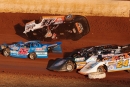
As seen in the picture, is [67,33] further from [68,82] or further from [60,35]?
[68,82]

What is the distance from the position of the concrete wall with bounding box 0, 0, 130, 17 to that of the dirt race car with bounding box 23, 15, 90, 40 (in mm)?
2068

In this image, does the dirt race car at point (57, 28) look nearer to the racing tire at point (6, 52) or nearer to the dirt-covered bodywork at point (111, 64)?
the racing tire at point (6, 52)

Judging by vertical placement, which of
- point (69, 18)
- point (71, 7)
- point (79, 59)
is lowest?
point (79, 59)

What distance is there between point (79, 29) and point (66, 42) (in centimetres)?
179

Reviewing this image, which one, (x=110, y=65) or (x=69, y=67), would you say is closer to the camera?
(x=110, y=65)

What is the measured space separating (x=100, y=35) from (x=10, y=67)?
960 cm

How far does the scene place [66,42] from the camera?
29375 millimetres

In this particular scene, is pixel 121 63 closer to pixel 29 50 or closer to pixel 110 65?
pixel 110 65

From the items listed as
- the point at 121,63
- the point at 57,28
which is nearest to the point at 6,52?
the point at 57,28

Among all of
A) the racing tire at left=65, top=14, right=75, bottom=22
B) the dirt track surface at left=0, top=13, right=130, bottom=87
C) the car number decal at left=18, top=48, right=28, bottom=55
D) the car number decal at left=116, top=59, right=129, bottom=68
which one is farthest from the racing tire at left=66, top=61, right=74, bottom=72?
the racing tire at left=65, top=14, right=75, bottom=22

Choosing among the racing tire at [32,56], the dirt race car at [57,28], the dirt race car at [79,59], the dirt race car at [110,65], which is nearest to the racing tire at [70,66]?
the dirt race car at [79,59]

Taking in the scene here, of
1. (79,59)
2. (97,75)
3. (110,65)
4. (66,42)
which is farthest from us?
(66,42)

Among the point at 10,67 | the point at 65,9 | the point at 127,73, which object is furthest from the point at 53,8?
A: the point at 127,73

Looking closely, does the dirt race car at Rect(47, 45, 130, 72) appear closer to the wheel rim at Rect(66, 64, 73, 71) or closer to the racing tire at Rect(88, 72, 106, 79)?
the wheel rim at Rect(66, 64, 73, 71)
